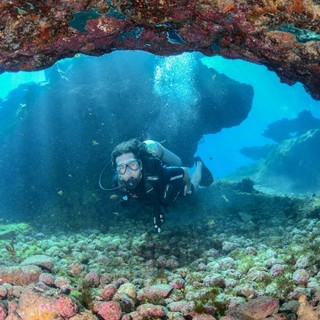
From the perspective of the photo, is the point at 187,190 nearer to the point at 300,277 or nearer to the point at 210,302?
the point at 300,277

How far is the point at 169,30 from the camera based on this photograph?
192 inches

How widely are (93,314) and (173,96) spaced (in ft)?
49.2

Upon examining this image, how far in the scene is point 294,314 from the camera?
3.04 meters

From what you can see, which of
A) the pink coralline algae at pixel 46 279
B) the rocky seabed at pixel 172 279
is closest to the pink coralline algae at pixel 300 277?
the rocky seabed at pixel 172 279

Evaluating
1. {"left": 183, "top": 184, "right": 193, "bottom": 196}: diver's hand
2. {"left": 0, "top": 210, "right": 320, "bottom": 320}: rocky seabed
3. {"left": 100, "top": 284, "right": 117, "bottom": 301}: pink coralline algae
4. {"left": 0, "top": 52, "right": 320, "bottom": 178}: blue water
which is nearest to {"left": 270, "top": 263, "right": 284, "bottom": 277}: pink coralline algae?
{"left": 0, "top": 210, "right": 320, "bottom": 320}: rocky seabed

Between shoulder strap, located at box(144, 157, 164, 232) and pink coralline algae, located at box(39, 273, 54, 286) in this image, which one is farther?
shoulder strap, located at box(144, 157, 164, 232)

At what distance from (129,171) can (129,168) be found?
0.07 metres

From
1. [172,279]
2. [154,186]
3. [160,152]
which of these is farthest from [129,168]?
[172,279]

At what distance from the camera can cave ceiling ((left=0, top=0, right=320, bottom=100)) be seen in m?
3.70

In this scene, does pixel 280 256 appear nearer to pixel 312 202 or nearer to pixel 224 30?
pixel 224 30

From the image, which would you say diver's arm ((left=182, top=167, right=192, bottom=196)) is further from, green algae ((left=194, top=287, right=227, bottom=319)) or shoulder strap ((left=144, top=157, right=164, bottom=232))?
green algae ((left=194, top=287, right=227, bottom=319))

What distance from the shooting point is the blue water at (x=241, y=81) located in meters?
18.2

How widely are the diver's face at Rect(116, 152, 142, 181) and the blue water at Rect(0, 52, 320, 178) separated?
971 cm

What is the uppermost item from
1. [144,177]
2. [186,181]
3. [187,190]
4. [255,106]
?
[144,177]
